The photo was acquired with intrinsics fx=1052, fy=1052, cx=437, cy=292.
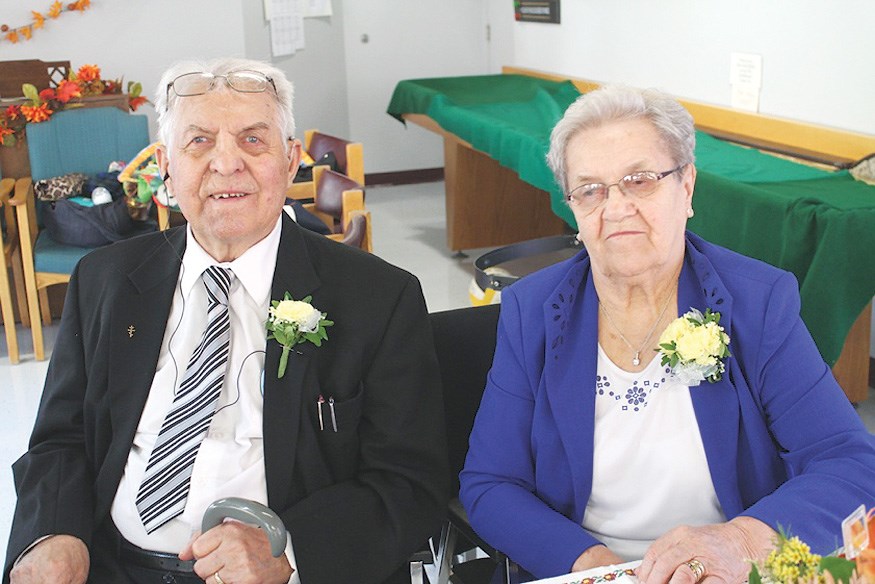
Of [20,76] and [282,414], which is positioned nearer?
[282,414]

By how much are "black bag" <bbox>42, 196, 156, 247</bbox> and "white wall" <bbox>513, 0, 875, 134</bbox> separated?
2960 mm

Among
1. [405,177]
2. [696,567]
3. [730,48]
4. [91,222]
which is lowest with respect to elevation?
[405,177]

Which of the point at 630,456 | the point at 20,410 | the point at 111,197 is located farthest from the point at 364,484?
the point at 111,197

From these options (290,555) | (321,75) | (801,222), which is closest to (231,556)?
(290,555)

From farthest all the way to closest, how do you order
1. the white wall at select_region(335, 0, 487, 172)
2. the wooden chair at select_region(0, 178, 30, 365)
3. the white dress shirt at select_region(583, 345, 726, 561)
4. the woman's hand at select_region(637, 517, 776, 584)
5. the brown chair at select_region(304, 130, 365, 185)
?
1. the white wall at select_region(335, 0, 487, 172)
2. the wooden chair at select_region(0, 178, 30, 365)
3. the brown chair at select_region(304, 130, 365, 185)
4. the white dress shirt at select_region(583, 345, 726, 561)
5. the woman's hand at select_region(637, 517, 776, 584)

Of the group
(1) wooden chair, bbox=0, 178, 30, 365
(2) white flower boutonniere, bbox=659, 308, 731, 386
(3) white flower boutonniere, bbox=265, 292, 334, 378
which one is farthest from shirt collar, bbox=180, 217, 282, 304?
(1) wooden chair, bbox=0, 178, 30, 365

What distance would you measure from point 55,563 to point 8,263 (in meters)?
3.63

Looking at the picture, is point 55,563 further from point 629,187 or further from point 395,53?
point 395,53

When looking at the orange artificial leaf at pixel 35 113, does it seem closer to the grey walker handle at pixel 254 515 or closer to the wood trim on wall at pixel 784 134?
the wood trim on wall at pixel 784 134

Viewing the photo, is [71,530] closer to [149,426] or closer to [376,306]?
[149,426]

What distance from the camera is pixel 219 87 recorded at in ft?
6.31

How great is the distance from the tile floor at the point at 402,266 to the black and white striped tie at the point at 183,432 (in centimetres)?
167

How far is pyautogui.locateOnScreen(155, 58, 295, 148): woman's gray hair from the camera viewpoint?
1.93 m

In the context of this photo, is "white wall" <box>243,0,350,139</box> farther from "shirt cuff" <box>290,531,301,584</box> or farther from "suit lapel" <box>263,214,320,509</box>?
"shirt cuff" <box>290,531,301,584</box>
